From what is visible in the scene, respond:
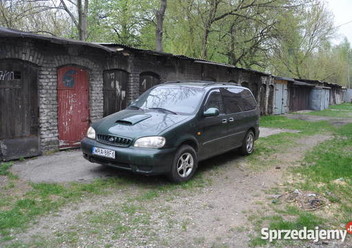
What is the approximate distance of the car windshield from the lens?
601cm

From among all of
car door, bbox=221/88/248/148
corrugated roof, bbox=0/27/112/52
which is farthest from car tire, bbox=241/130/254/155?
corrugated roof, bbox=0/27/112/52

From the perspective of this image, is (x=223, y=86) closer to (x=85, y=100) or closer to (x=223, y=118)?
(x=223, y=118)

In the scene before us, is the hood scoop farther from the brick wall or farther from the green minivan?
the brick wall

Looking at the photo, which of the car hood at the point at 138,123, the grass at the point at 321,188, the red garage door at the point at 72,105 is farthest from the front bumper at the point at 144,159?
the red garage door at the point at 72,105

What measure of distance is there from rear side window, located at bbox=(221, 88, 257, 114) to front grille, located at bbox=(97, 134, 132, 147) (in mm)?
2749

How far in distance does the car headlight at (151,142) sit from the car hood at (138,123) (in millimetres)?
87

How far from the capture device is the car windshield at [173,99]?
19.7 feet

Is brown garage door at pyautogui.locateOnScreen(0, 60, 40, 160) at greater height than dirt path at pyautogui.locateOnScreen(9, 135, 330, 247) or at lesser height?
greater

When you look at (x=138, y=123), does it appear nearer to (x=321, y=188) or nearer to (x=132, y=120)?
(x=132, y=120)

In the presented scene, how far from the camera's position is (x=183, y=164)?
18.2ft

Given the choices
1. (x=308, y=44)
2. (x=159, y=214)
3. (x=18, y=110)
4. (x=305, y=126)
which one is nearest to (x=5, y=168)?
(x=18, y=110)

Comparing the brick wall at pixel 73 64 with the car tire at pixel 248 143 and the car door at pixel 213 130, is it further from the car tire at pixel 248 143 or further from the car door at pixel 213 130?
the car tire at pixel 248 143

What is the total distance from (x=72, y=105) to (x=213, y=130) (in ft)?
14.1

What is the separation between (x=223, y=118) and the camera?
6664 mm
